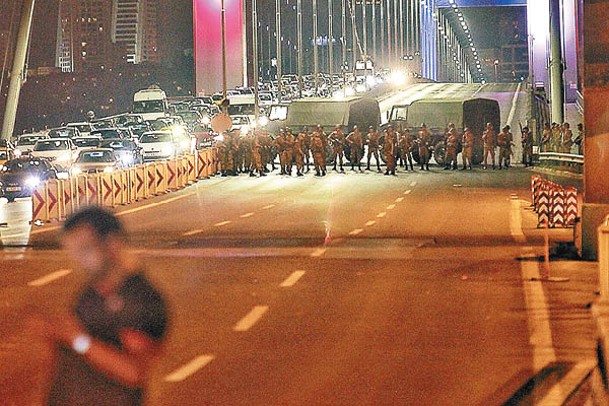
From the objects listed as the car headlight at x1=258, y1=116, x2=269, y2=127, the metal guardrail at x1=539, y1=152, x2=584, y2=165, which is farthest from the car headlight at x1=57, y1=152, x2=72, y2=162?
the car headlight at x1=258, y1=116, x2=269, y2=127

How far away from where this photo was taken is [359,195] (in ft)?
129

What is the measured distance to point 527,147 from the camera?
5350 centimetres

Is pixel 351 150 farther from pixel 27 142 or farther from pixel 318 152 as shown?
→ pixel 27 142

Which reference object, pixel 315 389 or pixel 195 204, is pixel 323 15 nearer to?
pixel 195 204

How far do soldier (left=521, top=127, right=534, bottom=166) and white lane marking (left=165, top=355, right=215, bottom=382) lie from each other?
40.8 meters

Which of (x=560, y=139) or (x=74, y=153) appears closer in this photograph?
(x=560, y=139)

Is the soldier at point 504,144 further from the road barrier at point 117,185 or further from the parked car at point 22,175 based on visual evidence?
the parked car at point 22,175

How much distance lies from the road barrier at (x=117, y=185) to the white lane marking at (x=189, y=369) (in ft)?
36.1

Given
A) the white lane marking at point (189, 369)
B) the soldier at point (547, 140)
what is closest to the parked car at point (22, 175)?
the soldier at point (547, 140)

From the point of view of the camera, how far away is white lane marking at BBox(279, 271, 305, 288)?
18781 millimetres

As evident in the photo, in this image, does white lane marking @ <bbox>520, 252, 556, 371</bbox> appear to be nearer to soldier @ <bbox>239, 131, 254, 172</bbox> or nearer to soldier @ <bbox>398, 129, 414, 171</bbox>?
soldier @ <bbox>239, 131, 254, 172</bbox>

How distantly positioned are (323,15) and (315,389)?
184 metres

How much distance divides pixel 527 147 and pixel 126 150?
14.9 meters

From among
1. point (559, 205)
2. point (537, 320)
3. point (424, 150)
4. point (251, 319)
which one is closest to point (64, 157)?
point (424, 150)
